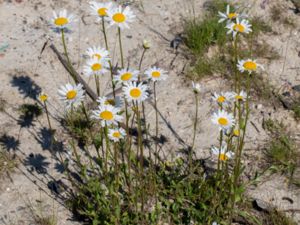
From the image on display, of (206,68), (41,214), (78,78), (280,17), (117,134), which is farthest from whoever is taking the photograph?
(280,17)

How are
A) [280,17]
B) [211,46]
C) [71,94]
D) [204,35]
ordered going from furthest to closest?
[280,17] → [211,46] → [204,35] → [71,94]

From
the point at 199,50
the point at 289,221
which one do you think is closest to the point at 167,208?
the point at 289,221

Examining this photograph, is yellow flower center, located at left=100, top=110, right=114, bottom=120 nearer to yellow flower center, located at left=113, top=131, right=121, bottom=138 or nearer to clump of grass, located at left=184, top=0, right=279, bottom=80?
yellow flower center, located at left=113, top=131, right=121, bottom=138

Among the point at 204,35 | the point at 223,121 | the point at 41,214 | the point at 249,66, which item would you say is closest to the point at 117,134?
the point at 223,121

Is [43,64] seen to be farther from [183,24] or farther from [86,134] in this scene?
[183,24]

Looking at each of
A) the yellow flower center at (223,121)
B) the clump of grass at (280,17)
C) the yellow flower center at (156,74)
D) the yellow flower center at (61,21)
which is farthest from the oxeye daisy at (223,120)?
the clump of grass at (280,17)

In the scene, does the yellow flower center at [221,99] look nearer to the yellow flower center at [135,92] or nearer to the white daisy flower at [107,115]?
the yellow flower center at [135,92]

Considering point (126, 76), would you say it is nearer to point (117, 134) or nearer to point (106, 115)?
point (106, 115)
